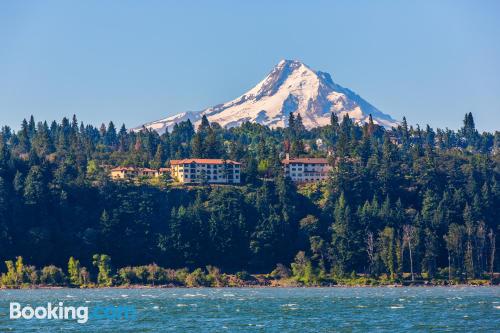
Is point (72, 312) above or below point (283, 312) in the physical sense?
above

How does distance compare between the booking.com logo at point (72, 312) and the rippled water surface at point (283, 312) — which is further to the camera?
the booking.com logo at point (72, 312)

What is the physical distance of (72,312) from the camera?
126 metres

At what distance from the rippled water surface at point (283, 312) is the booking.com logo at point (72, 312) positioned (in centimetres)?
137

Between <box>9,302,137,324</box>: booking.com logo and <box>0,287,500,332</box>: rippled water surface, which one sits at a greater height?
<box>9,302,137,324</box>: booking.com logo

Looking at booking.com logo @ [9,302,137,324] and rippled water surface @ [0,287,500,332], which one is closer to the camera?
rippled water surface @ [0,287,500,332]

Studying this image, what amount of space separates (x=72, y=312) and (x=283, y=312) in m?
26.2

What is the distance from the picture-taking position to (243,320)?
115750 millimetres

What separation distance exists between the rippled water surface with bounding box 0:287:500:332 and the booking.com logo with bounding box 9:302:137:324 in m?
1.37

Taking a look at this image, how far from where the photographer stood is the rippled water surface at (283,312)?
106m

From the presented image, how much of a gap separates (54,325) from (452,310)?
50421 millimetres

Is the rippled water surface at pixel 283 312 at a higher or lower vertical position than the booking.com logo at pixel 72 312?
lower

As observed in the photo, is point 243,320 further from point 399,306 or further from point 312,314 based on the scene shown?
point 399,306

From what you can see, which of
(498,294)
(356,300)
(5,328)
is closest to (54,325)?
(5,328)

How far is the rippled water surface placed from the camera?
106 m
